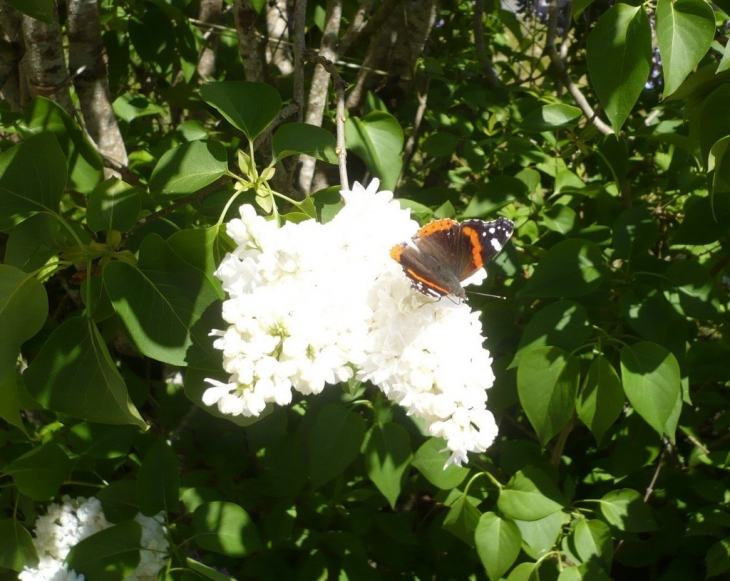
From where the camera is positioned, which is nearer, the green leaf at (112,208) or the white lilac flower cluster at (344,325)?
the white lilac flower cluster at (344,325)

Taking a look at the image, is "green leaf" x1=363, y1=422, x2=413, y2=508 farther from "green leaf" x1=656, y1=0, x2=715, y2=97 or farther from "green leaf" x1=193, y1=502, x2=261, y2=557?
"green leaf" x1=656, y1=0, x2=715, y2=97

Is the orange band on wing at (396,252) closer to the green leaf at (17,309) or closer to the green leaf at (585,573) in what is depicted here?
the green leaf at (17,309)

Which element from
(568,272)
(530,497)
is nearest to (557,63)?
(568,272)

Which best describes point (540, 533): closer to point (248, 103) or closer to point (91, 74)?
point (248, 103)

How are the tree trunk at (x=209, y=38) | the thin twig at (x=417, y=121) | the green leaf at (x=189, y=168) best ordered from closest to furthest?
1. the green leaf at (x=189, y=168)
2. the thin twig at (x=417, y=121)
3. the tree trunk at (x=209, y=38)

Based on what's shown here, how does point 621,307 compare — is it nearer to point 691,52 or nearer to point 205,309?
point 691,52

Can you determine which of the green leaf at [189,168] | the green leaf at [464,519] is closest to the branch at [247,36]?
the green leaf at [189,168]

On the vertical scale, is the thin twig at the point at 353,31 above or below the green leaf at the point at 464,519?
above
